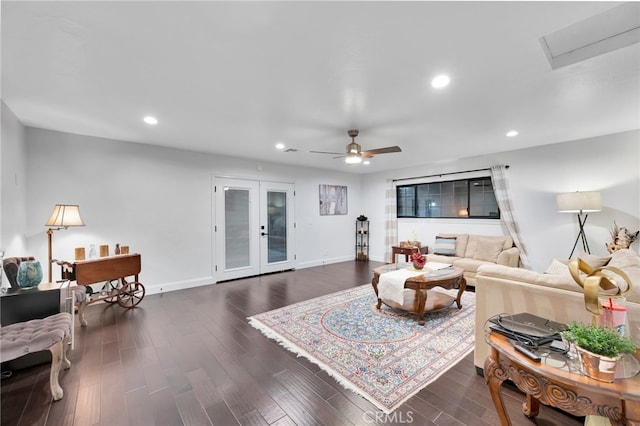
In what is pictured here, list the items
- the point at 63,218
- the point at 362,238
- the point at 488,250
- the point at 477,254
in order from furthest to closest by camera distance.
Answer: the point at 362,238 → the point at 477,254 → the point at 488,250 → the point at 63,218

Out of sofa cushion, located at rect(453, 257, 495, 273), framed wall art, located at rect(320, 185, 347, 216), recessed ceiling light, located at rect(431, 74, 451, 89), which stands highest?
recessed ceiling light, located at rect(431, 74, 451, 89)

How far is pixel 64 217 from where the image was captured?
10.3 ft

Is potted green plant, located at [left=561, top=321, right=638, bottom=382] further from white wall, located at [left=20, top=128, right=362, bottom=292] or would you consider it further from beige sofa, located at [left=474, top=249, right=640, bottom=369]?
white wall, located at [left=20, top=128, right=362, bottom=292]

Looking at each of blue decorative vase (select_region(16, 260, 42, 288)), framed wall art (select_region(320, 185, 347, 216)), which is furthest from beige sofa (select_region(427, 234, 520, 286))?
blue decorative vase (select_region(16, 260, 42, 288))

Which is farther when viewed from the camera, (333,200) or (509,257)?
(333,200)

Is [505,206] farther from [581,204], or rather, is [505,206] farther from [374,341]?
[374,341]

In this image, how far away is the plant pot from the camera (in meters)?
1.00

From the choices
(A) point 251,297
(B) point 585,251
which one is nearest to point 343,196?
(A) point 251,297

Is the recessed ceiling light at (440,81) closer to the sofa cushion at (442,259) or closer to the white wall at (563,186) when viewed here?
the sofa cushion at (442,259)

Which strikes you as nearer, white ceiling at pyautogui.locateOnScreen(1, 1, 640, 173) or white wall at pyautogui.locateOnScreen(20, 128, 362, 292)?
white ceiling at pyautogui.locateOnScreen(1, 1, 640, 173)

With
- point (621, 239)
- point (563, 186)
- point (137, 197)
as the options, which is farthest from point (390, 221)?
point (137, 197)

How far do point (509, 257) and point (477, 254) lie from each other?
51cm

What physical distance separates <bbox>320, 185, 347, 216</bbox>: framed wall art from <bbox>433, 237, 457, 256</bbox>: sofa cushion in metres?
2.70

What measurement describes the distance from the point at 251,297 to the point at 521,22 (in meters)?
4.26
